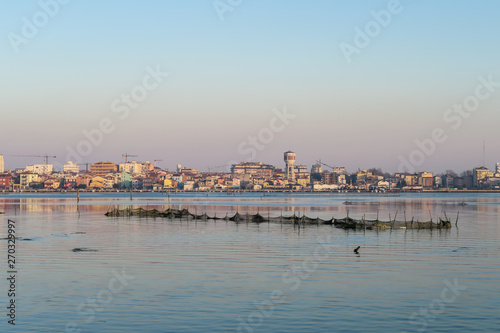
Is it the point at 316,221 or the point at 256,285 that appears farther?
the point at 316,221

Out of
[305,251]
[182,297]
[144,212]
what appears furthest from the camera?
[144,212]

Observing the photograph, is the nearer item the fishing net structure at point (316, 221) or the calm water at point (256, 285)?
the calm water at point (256, 285)

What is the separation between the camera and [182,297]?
22.1 meters

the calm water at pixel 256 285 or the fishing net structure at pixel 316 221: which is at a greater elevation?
the fishing net structure at pixel 316 221

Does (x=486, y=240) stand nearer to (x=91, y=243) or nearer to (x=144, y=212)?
(x=91, y=243)

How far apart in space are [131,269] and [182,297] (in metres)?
7.44

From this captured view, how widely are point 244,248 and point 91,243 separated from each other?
10.5 meters

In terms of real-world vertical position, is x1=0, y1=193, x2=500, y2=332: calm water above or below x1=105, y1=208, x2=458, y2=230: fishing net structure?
below

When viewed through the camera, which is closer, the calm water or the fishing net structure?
the calm water

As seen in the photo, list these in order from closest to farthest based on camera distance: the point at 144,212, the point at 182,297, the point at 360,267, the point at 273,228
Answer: the point at 182,297 → the point at 360,267 → the point at 273,228 → the point at 144,212

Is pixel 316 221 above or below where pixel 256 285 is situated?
above

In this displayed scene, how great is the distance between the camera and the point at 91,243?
41.0 m

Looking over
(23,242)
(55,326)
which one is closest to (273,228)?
(23,242)

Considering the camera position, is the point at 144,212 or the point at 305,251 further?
the point at 144,212
